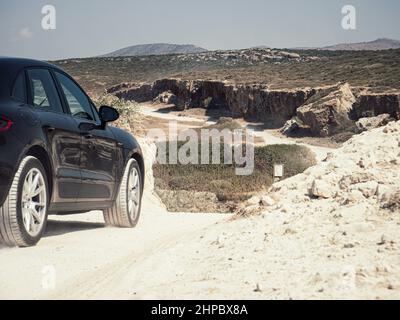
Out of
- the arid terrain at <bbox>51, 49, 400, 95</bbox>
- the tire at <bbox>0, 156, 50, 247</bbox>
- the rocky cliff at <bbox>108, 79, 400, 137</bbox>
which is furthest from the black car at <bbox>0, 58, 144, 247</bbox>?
the arid terrain at <bbox>51, 49, 400, 95</bbox>

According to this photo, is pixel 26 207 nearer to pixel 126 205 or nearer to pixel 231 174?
pixel 126 205

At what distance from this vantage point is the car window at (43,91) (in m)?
6.58

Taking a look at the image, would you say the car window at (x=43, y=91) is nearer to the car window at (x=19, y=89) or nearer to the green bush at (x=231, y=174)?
the car window at (x=19, y=89)

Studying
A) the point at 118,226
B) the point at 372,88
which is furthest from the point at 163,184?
the point at 372,88

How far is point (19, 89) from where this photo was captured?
248 inches

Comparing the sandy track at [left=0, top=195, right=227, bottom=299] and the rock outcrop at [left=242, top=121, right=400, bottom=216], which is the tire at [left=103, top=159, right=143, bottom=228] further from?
the rock outcrop at [left=242, top=121, right=400, bottom=216]

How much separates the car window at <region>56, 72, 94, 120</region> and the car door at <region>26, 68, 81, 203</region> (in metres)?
0.29

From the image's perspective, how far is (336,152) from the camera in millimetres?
9117

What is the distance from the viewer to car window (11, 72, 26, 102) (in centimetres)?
619

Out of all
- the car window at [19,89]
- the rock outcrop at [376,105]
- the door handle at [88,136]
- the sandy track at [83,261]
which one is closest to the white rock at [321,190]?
the sandy track at [83,261]
